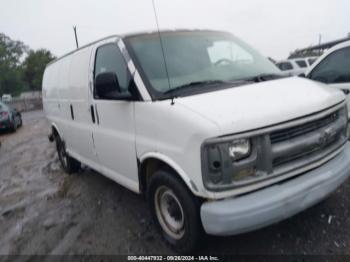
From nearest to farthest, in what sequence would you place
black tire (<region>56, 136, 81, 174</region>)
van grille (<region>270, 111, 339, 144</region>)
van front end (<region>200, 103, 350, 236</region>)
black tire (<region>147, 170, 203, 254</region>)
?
1. van front end (<region>200, 103, 350, 236</region>)
2. van grille (<region>270, 111, 339, 144</region>)
3. black tire (<region>147, 170, 203, 254</region>)
4. black tire (<region>56, 136, 81, 174</region>)

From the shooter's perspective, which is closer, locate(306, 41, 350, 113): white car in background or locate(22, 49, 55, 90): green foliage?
locate(306, 41, 350, 113): white car in background

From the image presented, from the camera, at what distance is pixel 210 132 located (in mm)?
2143

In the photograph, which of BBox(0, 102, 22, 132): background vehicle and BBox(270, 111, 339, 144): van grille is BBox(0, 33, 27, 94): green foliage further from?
BBox(270, 111, 339, 144): van grille

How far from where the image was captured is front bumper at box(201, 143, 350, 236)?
2188 millimetres

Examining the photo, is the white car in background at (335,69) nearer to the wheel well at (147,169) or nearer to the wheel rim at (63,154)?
the wheel well at (147,169)

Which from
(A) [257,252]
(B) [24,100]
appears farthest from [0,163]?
(B) [24,100]

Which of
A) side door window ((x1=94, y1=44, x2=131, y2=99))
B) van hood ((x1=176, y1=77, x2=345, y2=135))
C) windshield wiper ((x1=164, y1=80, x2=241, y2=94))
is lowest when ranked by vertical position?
van hood ((x1=176, y1=77, x2=345, y2=135))

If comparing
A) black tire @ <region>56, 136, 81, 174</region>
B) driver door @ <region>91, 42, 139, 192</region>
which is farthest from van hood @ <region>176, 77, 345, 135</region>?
black tire @ <region>56, 136, 81, 174</region>

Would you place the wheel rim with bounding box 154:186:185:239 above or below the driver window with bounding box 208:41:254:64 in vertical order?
below

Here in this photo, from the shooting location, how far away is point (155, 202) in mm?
2980

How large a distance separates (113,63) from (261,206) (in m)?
2.26

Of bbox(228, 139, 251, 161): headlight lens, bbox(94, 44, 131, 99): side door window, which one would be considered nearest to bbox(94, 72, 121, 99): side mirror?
bbox(94, 44, 131, 99): side door window

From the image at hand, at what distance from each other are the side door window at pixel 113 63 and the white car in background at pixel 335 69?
3017mm

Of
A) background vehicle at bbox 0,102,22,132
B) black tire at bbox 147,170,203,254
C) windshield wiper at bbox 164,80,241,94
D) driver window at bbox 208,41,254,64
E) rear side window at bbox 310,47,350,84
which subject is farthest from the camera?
background vehicle at bbox 0,102,22,132
